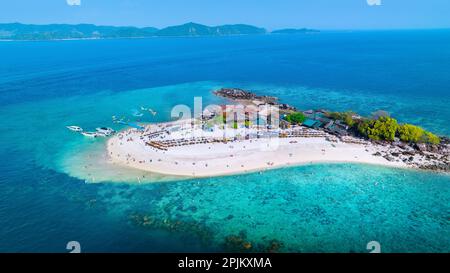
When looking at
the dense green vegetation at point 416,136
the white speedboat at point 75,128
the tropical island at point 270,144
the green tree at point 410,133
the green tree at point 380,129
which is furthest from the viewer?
the white speedboat at point 75,128

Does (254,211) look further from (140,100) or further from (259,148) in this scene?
(140,100)

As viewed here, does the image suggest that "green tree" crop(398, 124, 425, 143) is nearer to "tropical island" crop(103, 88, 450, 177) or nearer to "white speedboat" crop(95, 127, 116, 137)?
"tropical island" crop(103, 88, 450, 177)

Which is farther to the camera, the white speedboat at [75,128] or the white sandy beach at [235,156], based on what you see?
the white speedboat at [75,128]

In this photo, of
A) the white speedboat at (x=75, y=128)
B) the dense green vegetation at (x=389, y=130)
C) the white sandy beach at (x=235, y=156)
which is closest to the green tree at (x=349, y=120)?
the dense green vegetation at (x=389, y=130)

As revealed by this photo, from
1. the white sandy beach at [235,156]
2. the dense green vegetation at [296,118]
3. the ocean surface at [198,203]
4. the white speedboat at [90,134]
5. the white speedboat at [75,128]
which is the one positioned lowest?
the ocean surface at [198,203]

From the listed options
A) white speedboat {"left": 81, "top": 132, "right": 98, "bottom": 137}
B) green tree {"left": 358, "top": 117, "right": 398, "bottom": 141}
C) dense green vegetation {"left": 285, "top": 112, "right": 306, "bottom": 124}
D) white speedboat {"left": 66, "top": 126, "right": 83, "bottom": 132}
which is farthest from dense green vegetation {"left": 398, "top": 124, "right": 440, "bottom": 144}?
white speedboat {"left": 66, "top": 126, "right": 83, "bottom": 132}

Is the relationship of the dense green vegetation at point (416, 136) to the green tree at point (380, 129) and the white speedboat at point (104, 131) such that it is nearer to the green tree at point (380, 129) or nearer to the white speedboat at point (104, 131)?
the green tree at point (380, 129)

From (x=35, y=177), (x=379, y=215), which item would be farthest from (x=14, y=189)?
(x=379, y=215)
